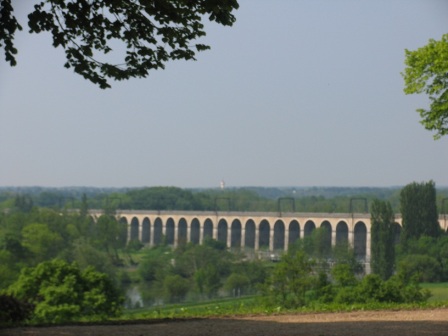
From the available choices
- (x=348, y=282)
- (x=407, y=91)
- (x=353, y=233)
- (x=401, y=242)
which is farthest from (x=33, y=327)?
(x=353, y=233)

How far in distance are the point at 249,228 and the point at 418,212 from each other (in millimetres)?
41480

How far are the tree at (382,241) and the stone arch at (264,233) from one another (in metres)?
43.1

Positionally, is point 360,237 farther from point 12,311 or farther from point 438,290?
point 12,311

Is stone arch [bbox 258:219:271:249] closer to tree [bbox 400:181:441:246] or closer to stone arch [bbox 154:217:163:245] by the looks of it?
stone arch [bbox 154:217:163:245]

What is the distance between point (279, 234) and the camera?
109312 mm

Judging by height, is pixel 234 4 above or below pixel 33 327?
above

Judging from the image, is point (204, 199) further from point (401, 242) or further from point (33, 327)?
point (33, 327)

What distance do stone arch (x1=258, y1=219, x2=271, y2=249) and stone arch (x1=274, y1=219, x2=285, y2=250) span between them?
3.42ft

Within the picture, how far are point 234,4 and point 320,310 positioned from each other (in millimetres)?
6103

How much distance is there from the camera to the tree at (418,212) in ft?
227

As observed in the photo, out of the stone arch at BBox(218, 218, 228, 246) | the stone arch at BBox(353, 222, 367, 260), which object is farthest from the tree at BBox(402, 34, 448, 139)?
the stone arch at BBox(218, 218, 228, 246)

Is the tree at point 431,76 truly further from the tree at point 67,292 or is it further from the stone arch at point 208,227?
the stone arch at point 208,227

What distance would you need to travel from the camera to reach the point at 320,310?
638 inches

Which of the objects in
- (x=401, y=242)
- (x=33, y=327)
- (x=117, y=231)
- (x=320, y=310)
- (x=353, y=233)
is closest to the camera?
(x=33, y=327)
